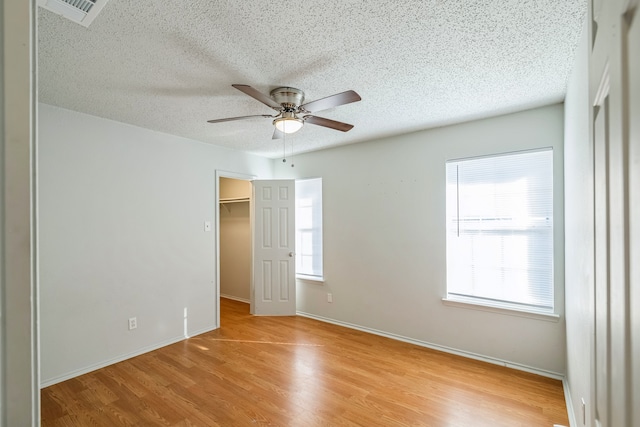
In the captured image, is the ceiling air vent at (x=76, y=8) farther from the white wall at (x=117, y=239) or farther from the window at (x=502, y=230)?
the window at (x=502, y=230)

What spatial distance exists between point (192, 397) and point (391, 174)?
3001 mm

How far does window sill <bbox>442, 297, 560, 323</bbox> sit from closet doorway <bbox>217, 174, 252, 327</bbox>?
11.1 ft

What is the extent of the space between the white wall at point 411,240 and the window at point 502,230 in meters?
0.09

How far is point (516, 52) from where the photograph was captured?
1.85 meters

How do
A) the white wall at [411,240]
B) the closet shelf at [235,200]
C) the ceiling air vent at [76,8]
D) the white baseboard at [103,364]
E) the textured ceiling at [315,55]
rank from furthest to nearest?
the closet shelf at [235,200] → the white wall at [411,240] → the white baseboard at [103,364] → the textured ceiling at [315,55] → the ceiling air vent at [76,8]

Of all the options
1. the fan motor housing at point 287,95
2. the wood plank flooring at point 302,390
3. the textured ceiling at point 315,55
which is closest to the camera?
the textured ceiling at point 315,55

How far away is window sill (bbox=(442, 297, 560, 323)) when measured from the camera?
2.64m

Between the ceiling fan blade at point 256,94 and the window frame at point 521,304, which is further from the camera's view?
the window frame at point 521,304

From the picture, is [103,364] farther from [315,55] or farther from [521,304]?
[521,304]

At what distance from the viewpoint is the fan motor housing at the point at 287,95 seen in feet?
7.51

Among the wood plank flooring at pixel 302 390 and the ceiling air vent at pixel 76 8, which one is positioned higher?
the ceiling air vent at pixel 76 8

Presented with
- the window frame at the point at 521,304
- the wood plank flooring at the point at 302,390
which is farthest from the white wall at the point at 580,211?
the window frame at the point at 521,304

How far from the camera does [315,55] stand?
6.14 ft

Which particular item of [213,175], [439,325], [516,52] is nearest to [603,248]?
[516,52]
